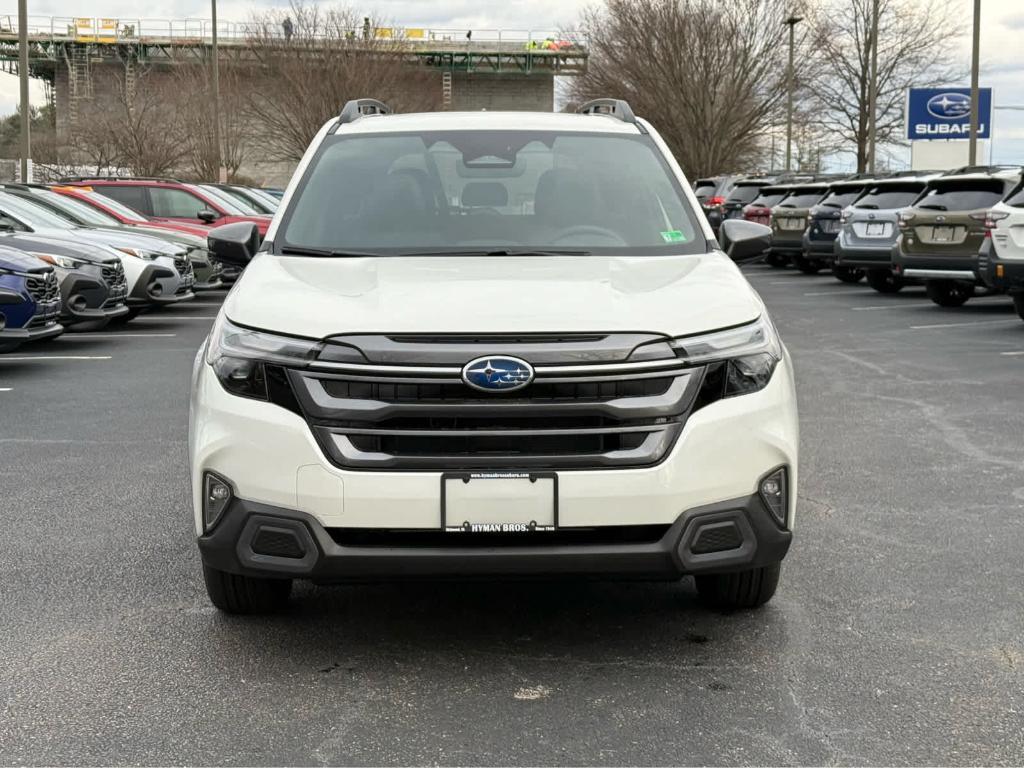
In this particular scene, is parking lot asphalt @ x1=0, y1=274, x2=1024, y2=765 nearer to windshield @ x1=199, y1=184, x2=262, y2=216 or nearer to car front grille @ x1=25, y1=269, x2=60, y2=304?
car front grille @ x1=25, y1=269, x2=60, y2=304

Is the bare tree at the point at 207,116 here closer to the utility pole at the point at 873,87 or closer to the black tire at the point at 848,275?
the utility pole at the point at 873,87

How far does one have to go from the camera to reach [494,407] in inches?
151

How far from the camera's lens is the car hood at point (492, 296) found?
3.95m

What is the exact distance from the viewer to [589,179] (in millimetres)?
5422

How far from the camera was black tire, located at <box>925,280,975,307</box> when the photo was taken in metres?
17.7

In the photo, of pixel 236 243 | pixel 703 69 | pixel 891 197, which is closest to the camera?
pixel 236 243

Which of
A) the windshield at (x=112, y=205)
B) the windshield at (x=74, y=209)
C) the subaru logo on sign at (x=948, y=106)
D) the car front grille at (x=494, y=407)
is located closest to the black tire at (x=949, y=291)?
the windshield at (x=74, y=209)

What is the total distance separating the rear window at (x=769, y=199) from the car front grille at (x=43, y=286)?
17505mm

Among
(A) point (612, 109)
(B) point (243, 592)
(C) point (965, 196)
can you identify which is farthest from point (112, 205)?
(B) point (243, 592)

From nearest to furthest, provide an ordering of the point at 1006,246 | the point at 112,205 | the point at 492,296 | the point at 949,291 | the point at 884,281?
the point at 492,296 → the point at 1006,246 → the point at 949,291 → the point at 112,205 → the point at 884,281

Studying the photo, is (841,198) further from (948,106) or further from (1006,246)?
(948,106)

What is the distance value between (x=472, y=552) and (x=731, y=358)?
0.96m

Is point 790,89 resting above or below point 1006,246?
above

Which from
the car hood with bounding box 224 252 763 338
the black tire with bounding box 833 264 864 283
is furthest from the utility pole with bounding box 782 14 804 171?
the car hood with bounding box 224 252 763 338
